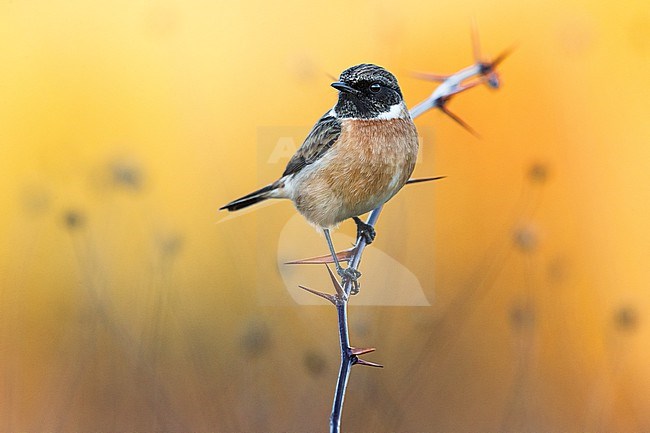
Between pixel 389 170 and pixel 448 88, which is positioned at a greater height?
pixel 448 88

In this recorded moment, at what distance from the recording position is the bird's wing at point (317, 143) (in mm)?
1802

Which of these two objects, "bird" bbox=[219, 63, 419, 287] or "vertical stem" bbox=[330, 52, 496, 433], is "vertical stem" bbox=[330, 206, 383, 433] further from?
"bird" bbox=[219, 63, 419, 287]

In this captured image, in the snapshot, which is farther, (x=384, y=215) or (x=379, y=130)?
(x=384, y=215)

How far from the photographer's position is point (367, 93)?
167 cm

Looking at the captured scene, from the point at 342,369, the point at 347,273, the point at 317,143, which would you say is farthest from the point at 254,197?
the point at 342,369

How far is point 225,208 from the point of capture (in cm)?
175

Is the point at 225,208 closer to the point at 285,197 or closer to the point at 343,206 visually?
the point at 285,197

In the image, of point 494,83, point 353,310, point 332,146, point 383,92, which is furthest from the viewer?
point 353,310

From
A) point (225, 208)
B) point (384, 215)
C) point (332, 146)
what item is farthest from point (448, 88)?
point (384, 215)

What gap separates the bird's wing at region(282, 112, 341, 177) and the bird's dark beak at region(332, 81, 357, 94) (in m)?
0.16

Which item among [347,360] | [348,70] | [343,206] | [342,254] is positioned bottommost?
[347,360]

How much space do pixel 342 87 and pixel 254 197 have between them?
411mm

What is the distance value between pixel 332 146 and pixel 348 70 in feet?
0.81

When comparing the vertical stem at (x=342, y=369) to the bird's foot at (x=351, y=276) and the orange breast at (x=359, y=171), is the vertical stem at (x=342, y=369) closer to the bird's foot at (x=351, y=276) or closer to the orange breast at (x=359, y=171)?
the bird's foot at (x=351, y=276)
